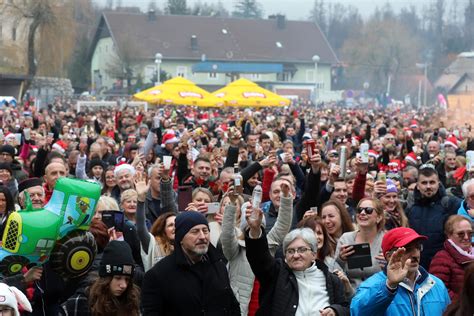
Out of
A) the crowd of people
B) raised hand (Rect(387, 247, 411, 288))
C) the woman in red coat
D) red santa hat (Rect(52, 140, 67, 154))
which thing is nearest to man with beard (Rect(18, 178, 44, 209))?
the crowd of people

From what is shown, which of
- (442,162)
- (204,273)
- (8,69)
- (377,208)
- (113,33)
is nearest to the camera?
(204,273)

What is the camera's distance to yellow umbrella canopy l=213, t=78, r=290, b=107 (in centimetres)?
3434

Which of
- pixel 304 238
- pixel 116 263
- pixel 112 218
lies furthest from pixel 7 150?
pixel 304 238

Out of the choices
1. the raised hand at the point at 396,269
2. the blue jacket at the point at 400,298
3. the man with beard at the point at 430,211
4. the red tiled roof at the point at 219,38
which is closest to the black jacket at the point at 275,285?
the blue jacket at the point at 400,298

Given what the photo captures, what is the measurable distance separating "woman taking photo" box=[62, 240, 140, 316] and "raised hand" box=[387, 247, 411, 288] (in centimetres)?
166

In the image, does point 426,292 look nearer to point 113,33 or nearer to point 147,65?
point 147,65

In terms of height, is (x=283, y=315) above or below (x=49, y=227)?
Answer: below

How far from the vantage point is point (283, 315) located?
20.0 ft

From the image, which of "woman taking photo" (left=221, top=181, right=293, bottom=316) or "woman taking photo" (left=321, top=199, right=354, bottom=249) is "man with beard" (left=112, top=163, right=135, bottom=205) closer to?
"woman taking photo" (left=321, top=199, right=354, bottom=249)

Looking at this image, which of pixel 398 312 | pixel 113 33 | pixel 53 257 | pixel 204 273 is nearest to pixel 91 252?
pixel 53 257

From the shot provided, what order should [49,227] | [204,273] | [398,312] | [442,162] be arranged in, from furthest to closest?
[442,162] → [49,227] → [204,273] → [398,312]

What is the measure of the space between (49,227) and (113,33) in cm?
8606

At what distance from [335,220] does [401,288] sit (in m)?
1.99

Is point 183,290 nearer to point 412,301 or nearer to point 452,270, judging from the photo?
point 412,301
